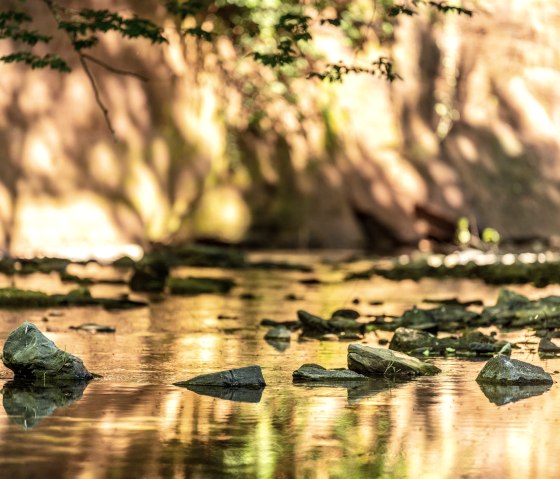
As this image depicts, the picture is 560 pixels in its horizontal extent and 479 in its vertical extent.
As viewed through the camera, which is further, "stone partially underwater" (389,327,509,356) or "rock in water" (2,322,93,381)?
"stone partially underwater" (389,327,509,356)

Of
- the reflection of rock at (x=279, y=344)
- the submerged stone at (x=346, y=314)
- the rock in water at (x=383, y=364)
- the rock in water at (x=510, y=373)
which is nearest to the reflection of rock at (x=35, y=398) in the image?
the rock in water at (x=383, y=364)

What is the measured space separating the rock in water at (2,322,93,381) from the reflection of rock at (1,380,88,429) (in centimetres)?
12

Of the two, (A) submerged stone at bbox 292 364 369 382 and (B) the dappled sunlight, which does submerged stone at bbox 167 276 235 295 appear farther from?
(A) submerged stone at bbox 292 364 369 382

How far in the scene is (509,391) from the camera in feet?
24.3

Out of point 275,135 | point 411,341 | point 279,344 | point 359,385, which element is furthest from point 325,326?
point 275,135

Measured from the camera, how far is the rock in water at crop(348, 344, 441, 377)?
26.9 ft

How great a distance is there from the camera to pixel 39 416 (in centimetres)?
627

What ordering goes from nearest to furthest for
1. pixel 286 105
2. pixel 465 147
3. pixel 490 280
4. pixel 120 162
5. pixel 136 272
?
1. pixel 136 272
2. pixel 490 280
3. pixel 120 162
4. pixel 286 105
5. pixel 465 147

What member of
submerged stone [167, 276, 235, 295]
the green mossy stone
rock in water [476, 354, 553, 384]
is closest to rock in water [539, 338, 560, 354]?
rock in water [476, 354, 553, 384]

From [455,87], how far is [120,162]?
1107 centimetres

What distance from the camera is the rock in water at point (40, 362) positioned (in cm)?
767

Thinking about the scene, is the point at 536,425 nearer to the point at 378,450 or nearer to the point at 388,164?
the point at 378,450

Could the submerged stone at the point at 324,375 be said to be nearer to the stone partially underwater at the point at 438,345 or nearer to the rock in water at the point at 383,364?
the rock in water at the point at 383,364

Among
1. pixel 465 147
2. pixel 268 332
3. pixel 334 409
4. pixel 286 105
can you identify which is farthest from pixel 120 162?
pixel 334 409
